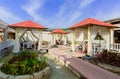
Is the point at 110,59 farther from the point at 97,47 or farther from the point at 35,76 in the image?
the point at 35,76

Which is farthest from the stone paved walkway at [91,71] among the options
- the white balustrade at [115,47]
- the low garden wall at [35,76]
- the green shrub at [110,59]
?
the white balustrade at [115,47]

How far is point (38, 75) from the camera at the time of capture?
5188mm

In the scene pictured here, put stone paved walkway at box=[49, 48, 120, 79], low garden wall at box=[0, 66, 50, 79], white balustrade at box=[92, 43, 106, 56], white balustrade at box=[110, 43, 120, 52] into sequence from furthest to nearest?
white balustrade at box=[110, 43, 120, 52] → white balustrade at box=[92, 43, 106, 56] → stone paved walkway at box=[49, 48, 120, 79] → low garden wall at box=[0, 66, 50, 79]

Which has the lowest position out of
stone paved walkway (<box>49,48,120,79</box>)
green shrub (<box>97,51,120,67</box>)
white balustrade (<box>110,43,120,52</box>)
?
stone paved walkway (<box>49,48,120,79</box>)

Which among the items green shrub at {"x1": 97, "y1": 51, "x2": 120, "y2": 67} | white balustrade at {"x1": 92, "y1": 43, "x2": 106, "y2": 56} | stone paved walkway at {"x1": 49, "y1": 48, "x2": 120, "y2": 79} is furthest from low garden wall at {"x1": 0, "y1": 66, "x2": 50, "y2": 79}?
white balustrade at {"x1": 92, "y1": 43, "x2": 106, "y2": 56}

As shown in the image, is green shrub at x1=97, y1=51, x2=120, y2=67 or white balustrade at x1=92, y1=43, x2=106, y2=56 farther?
white balustrade at x1=92, y1=43, x2=106, y2=56

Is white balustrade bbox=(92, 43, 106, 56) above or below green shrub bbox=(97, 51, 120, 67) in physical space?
above

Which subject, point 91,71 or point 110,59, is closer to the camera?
point 91,71

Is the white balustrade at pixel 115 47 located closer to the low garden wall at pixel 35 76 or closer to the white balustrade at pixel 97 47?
the white balustrade at pixel 97 47

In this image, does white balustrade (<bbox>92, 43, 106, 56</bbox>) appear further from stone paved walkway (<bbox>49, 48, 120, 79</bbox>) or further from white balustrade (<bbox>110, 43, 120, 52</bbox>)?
stone paved walkway (<bbox>49, 48, 120, 79</bbox>)

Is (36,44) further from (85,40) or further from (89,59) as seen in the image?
(89,59)

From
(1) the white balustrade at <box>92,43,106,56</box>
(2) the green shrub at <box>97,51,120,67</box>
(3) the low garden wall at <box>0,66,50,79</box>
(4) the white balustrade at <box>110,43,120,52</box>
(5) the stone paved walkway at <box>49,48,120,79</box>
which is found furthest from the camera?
(4) the white balustrade at <box>110,43,120,52</box>

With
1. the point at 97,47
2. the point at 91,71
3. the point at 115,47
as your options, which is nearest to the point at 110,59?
the point at 91,71

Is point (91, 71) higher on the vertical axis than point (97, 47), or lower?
lower
